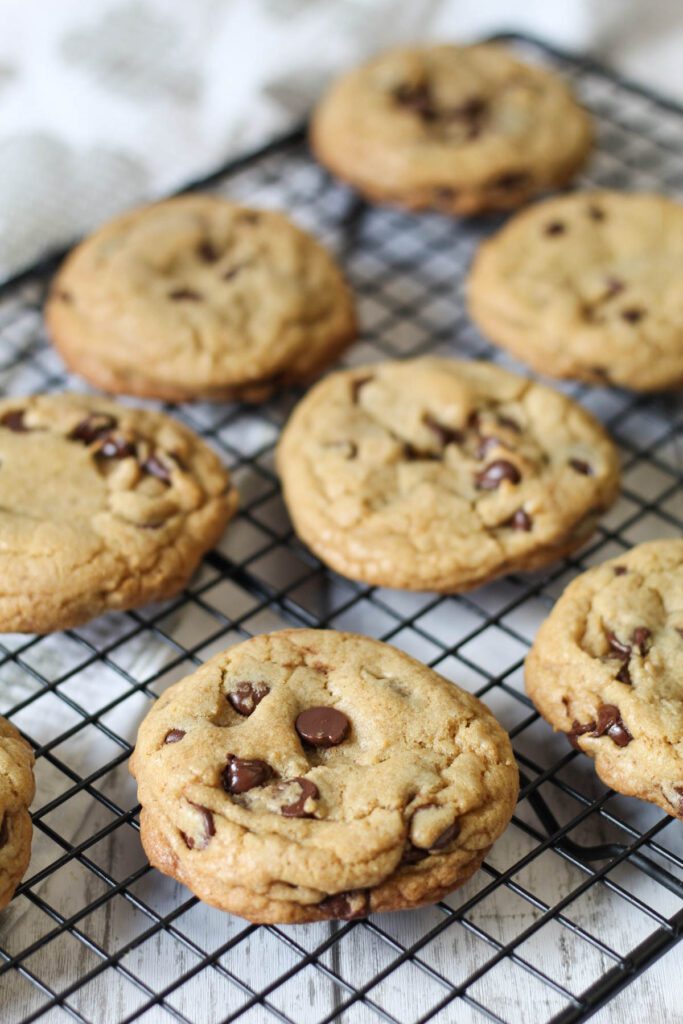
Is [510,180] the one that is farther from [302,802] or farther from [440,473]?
[302,802]

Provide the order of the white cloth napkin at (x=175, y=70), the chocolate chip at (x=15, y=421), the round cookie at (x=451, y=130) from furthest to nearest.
Result: the white cloth napkin at (x=175, y=70), the round cookie at (x=451, y=130), the chocolate chip at (x=15, y=421)

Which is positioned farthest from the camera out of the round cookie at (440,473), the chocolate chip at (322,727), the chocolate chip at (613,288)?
the chocolate chip at (613,288)

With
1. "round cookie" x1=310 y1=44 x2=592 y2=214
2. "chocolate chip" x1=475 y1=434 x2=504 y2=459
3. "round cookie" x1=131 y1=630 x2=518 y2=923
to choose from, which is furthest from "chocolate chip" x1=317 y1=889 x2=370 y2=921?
"round cookie" x1=310 y1=44 x2=592 y2=214

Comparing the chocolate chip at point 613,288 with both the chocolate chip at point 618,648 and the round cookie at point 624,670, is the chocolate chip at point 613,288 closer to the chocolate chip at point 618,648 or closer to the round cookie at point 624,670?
the round cookie at point 624,670

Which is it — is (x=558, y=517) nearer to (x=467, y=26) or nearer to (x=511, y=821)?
(x=511, y=821)

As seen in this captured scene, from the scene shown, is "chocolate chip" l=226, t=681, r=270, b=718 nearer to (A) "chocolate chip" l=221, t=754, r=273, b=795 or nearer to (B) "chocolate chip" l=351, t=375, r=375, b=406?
(A) "chocolate chip" l=221, t=754, r=273, b=795

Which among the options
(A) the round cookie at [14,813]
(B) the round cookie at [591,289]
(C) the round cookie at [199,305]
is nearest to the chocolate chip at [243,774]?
(A) the round cookie at [14,813]
